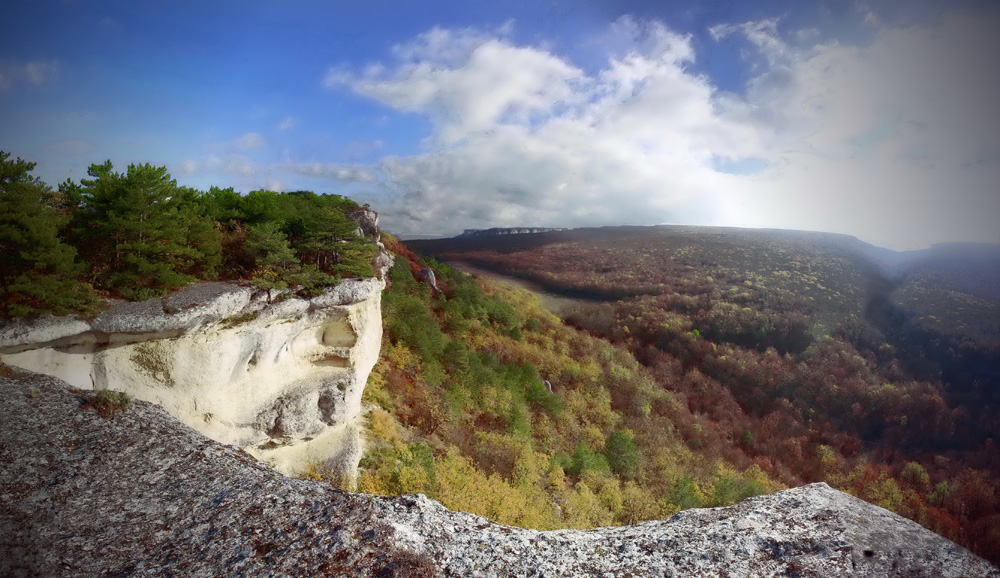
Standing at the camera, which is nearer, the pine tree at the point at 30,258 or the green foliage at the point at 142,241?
the pine tree at the point at 30,258

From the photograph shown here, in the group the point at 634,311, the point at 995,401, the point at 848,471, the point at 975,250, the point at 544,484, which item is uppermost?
the point at 975,250

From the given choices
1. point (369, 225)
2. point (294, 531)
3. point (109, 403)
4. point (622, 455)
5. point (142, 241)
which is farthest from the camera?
point (622, 455)

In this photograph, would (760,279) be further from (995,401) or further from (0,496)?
(0,496)

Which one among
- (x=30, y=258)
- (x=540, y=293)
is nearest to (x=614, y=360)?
(x=540, y=293)

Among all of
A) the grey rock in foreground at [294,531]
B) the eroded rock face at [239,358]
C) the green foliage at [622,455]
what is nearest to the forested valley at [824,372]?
the green foliage at [622,455]

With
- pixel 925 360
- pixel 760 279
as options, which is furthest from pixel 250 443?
pixel 760 279

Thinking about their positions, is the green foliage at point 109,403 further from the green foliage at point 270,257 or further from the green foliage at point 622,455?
the green foliage at point 622,455

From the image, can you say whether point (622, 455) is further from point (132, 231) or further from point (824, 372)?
point (132, 231)
